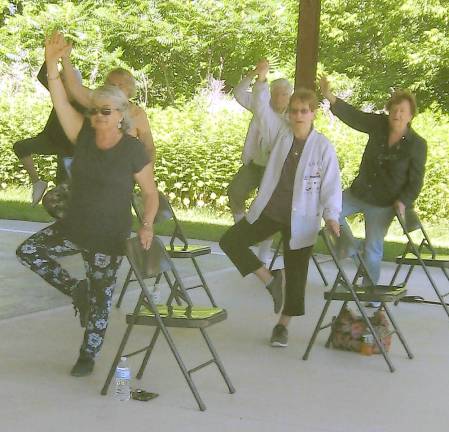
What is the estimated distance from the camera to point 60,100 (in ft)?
15.6

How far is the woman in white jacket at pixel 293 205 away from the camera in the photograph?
5.46 meters

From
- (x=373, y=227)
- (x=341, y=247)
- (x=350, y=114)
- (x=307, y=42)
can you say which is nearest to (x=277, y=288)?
(x=341, y=247)

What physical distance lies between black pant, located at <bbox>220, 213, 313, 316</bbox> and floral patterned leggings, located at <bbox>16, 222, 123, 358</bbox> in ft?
3.74

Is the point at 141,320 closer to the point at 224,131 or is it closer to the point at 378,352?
the point at 378,352

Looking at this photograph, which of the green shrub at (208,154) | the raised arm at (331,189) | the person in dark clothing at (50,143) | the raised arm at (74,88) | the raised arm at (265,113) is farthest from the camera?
the green shrub at (208,154)

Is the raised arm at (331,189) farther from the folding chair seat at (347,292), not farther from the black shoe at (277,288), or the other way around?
the black shoe at (277,288)

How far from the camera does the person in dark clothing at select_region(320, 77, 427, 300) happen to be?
21.7ft

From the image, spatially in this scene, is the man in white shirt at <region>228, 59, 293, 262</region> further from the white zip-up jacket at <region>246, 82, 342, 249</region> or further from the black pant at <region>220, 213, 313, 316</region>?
the white zip-up jacket at <region>246, 82, 342, 249</region>

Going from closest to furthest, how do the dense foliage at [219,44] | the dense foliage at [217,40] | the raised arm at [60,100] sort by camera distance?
the raised arm at [60,100], the dense foliage at [219,44], the dense foliage at [217,40]

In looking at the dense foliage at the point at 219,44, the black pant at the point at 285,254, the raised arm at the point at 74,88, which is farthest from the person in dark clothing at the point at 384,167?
the dense foliage at the point at 219,44

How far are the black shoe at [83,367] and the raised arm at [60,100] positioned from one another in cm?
120

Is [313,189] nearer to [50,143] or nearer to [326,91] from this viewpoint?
[326,91]

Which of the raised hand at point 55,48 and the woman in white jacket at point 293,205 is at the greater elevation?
the raised hand at point 55,48

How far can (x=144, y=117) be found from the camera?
19.8 ft
